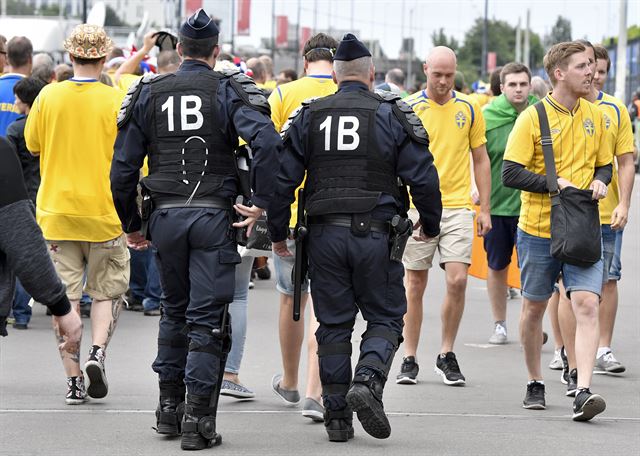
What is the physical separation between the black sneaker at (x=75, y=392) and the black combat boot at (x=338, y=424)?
5.48ft

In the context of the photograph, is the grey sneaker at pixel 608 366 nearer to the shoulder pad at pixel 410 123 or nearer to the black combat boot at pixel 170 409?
the shoulder pad at pixel 410 123

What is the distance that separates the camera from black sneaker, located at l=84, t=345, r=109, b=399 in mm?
7781

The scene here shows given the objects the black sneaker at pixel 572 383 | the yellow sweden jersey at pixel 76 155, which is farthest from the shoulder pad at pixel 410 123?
the black sneaker at pixel 572 383

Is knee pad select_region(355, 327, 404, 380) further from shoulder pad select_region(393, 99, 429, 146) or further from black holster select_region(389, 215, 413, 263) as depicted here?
shoulder pad select_region(393, 99, 429, 146)

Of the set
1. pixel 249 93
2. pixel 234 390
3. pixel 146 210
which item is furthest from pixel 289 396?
pixel 249 93

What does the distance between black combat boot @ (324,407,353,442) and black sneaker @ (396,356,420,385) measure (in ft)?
6.20

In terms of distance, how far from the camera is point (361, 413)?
21.7ft

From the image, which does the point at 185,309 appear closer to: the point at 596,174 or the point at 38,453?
the point at 38,453

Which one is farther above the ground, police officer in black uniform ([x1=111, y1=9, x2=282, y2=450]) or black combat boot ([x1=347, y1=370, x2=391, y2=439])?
police officer in black uniform ([x1=111, y1=9, x2=282, y2=450])

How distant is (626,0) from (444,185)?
38879 millimetres

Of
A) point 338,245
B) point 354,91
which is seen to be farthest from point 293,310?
point 354,91

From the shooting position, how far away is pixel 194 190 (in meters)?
6.76

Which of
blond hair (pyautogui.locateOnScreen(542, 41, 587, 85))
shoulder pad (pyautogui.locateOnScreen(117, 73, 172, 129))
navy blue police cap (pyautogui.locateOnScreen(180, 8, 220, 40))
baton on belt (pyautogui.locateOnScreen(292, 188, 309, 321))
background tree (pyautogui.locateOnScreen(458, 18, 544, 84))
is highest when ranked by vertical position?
navy blue police cap (pyautogui.locateOnScreen(180, 8, 220, 40))

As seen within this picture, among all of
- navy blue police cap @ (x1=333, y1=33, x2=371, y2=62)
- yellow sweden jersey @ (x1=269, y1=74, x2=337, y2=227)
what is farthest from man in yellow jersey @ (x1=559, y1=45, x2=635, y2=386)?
navy blue police cap @ (x1=333, y1=33, x2=371, y2=62)
